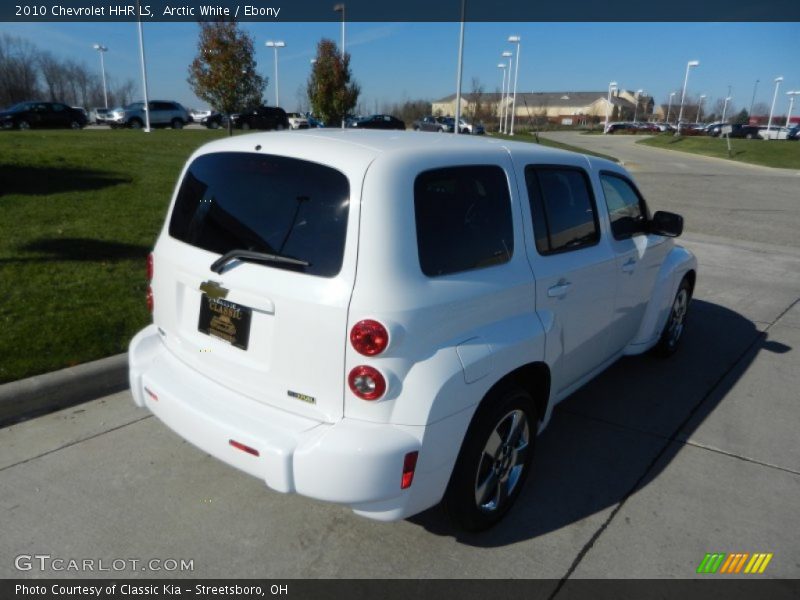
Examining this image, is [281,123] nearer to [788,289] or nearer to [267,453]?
[788,289]

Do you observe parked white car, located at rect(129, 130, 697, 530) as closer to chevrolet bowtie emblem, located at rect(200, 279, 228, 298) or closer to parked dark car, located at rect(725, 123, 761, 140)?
chevrolet bowtie emblem, located at rect(200, 279, 228, 298)

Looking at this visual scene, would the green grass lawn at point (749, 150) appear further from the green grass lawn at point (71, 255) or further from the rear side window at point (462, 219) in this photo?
the rear side window at point (462, 219)

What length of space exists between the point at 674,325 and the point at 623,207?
159cm

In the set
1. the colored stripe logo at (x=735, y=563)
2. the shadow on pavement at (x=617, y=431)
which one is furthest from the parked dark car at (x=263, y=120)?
the colored stripe logo at (x=735, y=563)

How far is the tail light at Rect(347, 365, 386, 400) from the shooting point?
7.58ft

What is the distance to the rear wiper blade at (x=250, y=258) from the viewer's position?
2.48 metres

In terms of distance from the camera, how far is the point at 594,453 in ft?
12.2

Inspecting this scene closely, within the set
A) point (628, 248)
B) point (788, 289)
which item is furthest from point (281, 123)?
point (628, 248)

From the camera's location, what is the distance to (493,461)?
2.89 meters

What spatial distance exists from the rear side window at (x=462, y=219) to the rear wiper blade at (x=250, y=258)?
51cm

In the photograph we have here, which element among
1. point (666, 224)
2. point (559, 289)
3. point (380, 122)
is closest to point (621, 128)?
point (380, 122)

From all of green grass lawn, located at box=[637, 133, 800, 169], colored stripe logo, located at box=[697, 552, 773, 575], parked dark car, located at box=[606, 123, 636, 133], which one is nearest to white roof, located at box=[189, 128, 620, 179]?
colored stripe logo, located at box=[697, 552, 773, 575]
